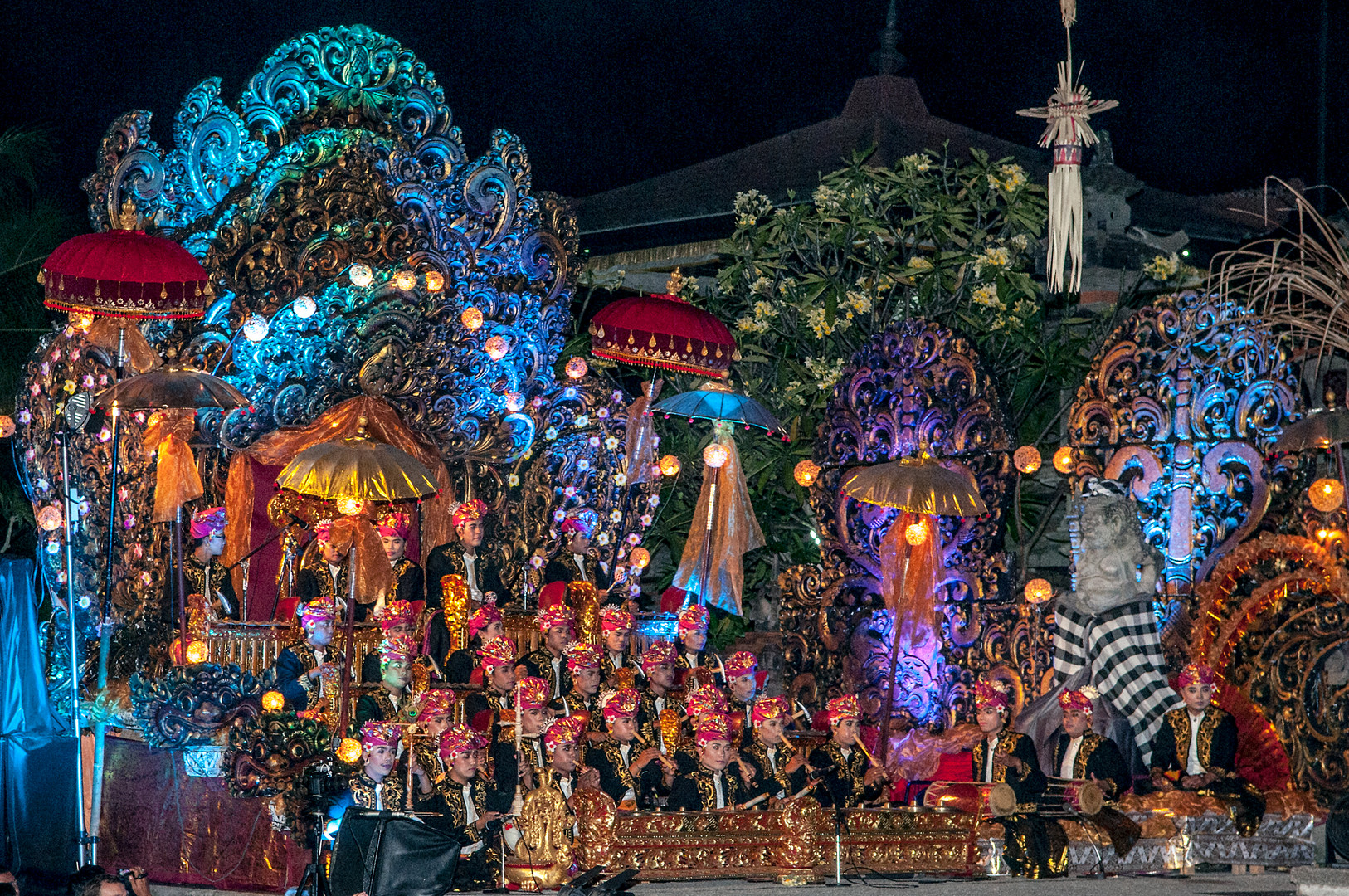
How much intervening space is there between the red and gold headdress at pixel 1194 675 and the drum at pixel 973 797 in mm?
1342

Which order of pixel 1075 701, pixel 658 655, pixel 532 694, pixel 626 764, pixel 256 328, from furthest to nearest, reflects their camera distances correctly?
pixel 658 655, pixel 256 328, pixel 1075 701, pixel 626 764, pixel 532 694

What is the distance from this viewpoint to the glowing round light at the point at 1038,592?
11.8 metres

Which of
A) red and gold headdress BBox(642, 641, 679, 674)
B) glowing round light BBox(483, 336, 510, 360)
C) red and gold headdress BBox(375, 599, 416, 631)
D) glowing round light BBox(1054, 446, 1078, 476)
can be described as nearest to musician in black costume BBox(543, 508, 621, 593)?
red and gold headdress BBox(642, 641, 679, 674)

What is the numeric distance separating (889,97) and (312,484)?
7729 mm

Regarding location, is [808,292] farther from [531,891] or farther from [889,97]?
[531,891]

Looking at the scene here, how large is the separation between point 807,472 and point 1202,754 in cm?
306

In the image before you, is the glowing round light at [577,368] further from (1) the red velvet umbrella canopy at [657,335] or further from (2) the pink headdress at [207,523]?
(2) the pink headdress at [207,523]

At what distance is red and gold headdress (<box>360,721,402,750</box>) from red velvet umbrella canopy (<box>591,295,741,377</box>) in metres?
3.67

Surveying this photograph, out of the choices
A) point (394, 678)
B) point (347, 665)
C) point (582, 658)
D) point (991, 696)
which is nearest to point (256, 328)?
point (347, 665)

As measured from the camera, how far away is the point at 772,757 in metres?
10.8

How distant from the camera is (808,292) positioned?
1480 cm

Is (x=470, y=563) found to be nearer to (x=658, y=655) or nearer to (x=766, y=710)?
(x=658, y=655)

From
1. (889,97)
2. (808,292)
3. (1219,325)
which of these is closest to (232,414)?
(808,292)

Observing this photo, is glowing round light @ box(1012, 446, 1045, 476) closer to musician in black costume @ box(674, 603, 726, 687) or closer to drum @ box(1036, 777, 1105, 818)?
drum @ box(1036, 777, 1105, 818)
